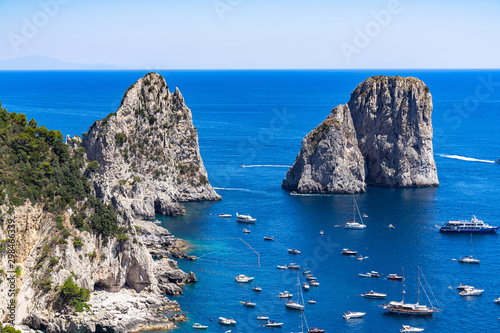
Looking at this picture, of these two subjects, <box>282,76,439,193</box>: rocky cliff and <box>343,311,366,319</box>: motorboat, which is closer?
<box>343,311,366,319</box>: motorboat

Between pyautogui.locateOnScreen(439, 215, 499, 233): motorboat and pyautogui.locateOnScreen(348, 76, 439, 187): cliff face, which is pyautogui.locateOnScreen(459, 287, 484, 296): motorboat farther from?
pyautogui.locateOnScreen(348, 76, 439, 187): cliff face

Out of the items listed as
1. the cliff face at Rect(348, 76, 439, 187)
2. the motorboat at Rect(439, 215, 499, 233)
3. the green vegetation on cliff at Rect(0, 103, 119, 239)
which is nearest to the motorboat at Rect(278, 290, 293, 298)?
the green vegetation on cliff at Rect(0, 103, 119, 239)

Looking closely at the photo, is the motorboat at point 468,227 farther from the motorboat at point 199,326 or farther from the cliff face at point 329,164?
the motorboat at point 199,326

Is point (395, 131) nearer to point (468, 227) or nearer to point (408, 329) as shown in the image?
point (468, 227)

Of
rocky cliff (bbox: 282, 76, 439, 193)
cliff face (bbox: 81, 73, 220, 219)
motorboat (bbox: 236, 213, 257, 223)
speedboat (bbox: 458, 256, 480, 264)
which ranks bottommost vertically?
speedboat (bbox: 458, 256, 480, 264)

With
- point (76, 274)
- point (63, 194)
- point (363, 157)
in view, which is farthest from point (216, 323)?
point (363, 157)

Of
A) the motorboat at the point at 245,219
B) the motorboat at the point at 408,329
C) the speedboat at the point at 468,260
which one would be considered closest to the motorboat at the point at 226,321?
the motorboat at the point at 408,329

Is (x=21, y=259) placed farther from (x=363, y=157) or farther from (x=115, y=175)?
(x=363, y=157)
